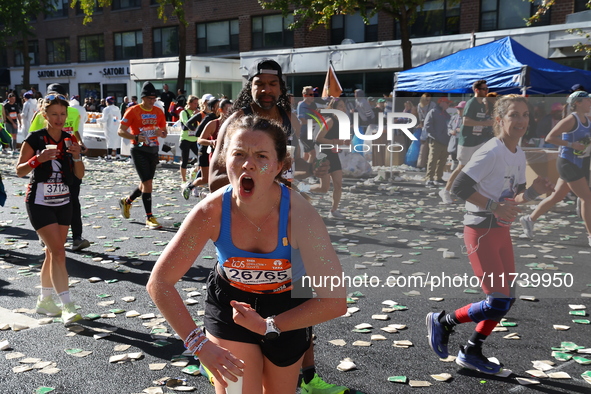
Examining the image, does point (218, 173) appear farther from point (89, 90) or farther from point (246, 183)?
point (89, 90)

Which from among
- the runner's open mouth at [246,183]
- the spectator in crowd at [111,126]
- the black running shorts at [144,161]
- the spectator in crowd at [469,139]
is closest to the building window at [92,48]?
the spectator in crowd at [111,126]

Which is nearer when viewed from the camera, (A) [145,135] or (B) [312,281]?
(B) [312,281]

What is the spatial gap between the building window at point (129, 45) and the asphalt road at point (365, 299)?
109 ft

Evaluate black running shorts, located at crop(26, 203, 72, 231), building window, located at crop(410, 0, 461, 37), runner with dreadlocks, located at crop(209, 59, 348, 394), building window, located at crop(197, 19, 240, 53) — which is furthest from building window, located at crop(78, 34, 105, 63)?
runner with dreadlocks, located at crop(209, 59, 348, 394)

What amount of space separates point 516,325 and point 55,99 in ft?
15.0

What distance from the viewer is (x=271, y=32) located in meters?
35.4

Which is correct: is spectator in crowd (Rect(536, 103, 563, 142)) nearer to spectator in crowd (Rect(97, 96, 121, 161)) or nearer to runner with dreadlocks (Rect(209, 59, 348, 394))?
runner with dreadlocks (Rect(209, 59, 348, 394))

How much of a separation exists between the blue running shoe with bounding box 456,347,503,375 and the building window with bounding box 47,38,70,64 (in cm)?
4731

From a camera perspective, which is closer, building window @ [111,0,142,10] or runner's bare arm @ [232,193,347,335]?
runner's bare arm @ [232,193,347,335]

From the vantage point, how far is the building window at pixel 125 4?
137ft

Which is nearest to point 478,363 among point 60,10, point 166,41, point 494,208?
point 494,208

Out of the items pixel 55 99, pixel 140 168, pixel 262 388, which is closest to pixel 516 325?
pixel 262 388

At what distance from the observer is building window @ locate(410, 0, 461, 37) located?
2811cm

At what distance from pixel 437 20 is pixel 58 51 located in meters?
31.2
